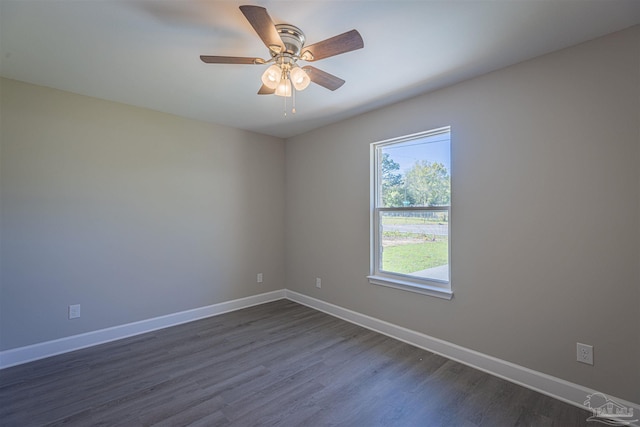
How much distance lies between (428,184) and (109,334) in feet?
11.8

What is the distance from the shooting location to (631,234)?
5.69 feet

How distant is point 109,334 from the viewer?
289 centimetres

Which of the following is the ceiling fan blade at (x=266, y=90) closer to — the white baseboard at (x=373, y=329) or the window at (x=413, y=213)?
the window at (x=413, y=213)

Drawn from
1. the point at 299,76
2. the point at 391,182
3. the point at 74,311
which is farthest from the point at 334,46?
the point at 74,311

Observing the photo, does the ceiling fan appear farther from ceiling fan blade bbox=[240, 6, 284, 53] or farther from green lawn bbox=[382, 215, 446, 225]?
green lawn bbox=[382, 215, 446, 225]

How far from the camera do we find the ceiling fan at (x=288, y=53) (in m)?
1.48

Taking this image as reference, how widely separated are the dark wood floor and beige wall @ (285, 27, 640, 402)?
366 millimetres

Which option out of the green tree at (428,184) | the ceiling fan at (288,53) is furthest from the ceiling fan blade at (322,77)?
the green tree at (428,184)

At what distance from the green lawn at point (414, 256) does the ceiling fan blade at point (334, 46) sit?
1920 millimetres

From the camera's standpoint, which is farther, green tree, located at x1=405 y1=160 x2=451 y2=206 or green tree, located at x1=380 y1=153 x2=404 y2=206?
green tree, located at x1=380 y1=153 x2=404 y2=206

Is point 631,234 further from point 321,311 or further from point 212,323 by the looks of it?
point 212,323

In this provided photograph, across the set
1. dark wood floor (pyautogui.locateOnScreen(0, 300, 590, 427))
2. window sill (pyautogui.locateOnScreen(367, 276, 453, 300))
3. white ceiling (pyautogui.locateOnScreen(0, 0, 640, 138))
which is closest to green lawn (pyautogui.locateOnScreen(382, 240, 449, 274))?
window sill (pyautogui.locateOnScreen(367, 276, 453, 300))

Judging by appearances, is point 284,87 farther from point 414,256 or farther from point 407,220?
point 414,256

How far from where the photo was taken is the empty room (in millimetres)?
1759
